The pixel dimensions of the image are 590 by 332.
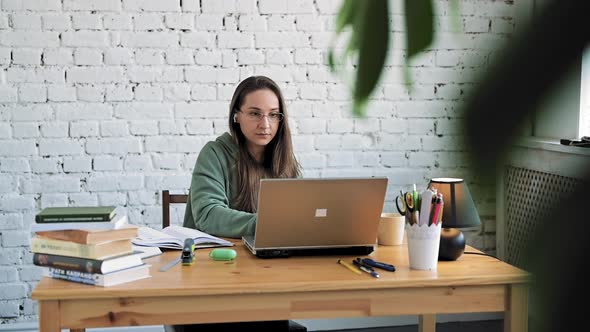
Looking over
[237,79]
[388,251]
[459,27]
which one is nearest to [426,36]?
[459,27]

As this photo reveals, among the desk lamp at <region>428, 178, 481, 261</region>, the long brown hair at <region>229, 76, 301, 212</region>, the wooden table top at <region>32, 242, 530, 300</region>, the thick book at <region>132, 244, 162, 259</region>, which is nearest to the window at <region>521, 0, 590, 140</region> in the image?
the wooden table top at <region>32, 242, 530, 300</region>

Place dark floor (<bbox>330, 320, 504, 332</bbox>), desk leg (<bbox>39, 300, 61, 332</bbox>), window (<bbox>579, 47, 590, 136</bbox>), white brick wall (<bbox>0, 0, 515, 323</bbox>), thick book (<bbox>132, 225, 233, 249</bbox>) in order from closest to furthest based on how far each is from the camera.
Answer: window (<bbox>579, 47, 590, 136</bbox>)
desk leg (<bbox>39, 300, 61, 332</bbox>)
thick book (<bbox>132, 225, 233, 249</bbox>)
white brick wall (<bbox>0, 0, 515, 323</bbox>)
dark floor (<bbox>330, 320, 504, 332</bbox>)

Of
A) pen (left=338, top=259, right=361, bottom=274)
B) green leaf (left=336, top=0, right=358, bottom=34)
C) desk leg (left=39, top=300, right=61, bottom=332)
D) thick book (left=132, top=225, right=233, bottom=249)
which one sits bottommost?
desk leg (left=39, top=300, right=61, bottom=332)

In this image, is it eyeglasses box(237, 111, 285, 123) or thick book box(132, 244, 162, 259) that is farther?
eyeglasses box(237, 111, 285, 123)

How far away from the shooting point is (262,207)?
1.87 meters

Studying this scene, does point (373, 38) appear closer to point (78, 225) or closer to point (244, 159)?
point (78, 225)

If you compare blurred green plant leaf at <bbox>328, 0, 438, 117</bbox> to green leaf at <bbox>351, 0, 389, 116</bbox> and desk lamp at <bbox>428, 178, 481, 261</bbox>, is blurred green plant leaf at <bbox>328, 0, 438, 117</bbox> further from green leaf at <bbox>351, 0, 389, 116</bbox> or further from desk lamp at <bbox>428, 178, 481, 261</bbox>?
desk lamp at <bbox>428, 178, 481, 261</bbox>

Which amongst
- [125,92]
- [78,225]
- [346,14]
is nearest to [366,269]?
[78,225]

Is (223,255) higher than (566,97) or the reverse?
the reverse

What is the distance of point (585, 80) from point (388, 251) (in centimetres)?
190

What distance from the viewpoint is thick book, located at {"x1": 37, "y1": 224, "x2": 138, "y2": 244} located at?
1704mm

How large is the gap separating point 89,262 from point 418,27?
1569mm

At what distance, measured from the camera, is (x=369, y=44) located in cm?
22

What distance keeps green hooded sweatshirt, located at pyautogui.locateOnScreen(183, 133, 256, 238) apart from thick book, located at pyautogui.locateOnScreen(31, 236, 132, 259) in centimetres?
50
